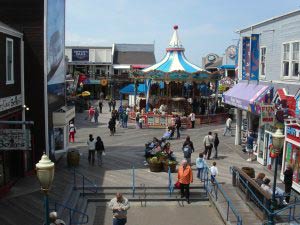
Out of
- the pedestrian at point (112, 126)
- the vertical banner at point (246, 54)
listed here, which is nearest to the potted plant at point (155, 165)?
the vertical banner at point (246, 54)

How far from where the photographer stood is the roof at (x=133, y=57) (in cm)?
6381

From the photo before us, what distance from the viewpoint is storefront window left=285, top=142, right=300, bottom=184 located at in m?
15.7

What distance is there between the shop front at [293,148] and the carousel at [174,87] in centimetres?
1581

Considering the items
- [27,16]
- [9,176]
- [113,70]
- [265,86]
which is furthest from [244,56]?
[113,70]

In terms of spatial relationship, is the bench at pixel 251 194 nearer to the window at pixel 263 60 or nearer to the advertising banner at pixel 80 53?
the window at pixel 263 60

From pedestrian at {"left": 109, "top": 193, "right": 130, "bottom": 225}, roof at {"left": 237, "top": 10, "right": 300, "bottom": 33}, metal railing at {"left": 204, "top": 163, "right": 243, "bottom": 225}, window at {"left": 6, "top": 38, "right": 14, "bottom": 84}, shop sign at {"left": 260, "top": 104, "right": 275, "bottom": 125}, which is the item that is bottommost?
metal railing at {"left": 204, "top": 163, "right": 243, "bottom": 225}

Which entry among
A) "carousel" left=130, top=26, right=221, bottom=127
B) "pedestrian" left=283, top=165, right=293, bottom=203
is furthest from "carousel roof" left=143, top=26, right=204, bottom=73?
"pedestrian" left=283, top=165, right=293, bottom=203

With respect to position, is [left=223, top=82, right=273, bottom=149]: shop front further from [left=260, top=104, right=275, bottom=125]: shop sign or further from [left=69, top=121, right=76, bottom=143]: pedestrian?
[left=69, top=121, right=76, bottom=143]: pedestrian

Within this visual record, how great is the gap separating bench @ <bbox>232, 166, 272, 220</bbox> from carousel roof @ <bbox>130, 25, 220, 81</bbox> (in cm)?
1863

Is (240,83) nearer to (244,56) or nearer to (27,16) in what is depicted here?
(244,56)

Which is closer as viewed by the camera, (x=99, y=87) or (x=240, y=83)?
(x=240, y=83)

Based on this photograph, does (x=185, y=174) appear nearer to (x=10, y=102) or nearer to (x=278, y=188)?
(x=278, y=188)

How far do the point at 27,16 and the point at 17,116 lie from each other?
13.0ft

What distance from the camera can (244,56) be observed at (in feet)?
70.3
